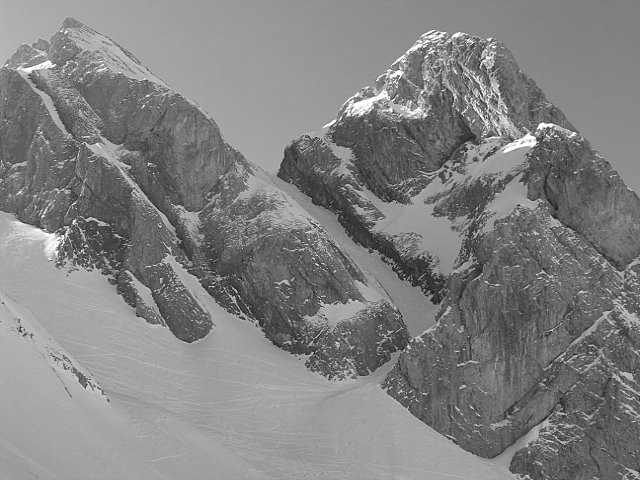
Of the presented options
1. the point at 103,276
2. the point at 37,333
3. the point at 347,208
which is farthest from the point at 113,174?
the point at 37,333

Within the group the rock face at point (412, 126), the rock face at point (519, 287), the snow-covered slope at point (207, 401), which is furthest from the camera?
the rock face at point (412, 126)

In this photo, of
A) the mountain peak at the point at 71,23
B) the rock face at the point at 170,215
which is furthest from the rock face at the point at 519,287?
the mountain peak at the point at 71,23

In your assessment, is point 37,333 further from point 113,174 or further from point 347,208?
point 347,208

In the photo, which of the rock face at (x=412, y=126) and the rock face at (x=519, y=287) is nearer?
the rock face at (x=519, y=287)

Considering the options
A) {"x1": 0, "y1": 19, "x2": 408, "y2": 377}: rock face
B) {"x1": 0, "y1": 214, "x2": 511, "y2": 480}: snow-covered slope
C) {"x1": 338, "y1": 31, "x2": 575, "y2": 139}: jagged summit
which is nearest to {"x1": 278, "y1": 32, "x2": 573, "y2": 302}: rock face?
{"x1": 338, "y1": 31, "x2": 575, "y2": 139}: jagged summit

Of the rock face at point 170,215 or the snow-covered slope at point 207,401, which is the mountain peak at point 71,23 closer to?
the rock face at point 170,215

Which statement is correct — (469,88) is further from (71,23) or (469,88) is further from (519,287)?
(71,23)

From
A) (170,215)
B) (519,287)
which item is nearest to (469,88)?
(519,287)
